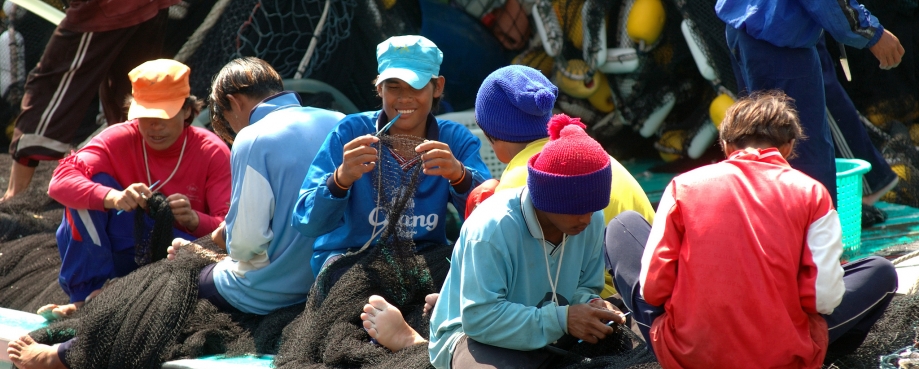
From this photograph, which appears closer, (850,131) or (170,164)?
(170,164)

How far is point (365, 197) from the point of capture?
3.76 meters

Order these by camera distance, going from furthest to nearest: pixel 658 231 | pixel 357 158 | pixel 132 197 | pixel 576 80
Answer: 1. pixel 576 80
2. pixel 132 197
3. pixel 357 158
4. pixel 658 231

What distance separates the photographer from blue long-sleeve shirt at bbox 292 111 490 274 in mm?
3631

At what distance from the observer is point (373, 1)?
21.2ft

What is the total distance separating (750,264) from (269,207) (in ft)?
6.91

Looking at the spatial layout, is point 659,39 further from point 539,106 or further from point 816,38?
point 539,106

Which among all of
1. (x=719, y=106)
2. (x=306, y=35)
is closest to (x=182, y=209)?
(x=306, y=35)

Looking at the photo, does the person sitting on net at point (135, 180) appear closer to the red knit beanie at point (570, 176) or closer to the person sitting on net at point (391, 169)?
the person sitting on net at point (391, 169)

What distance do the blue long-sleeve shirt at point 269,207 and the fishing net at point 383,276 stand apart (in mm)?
313

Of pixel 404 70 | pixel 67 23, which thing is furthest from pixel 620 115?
pixel 67 23

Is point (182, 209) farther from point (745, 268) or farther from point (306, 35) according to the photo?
point (745, 268)

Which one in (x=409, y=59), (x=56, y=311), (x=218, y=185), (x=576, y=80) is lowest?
(x=56, y=311)

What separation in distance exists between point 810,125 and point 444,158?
1790 millimetres

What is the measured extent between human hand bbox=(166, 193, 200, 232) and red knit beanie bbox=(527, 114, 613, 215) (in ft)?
7.26
